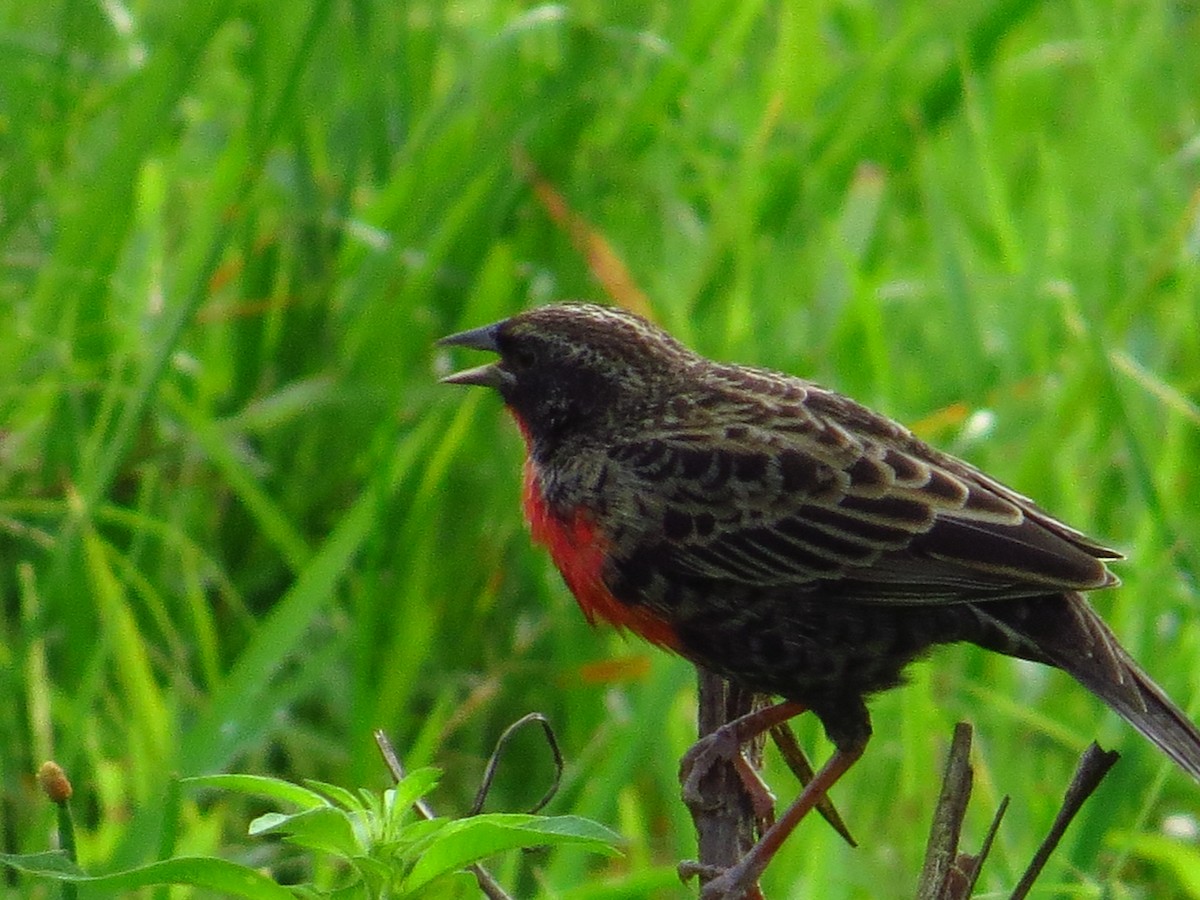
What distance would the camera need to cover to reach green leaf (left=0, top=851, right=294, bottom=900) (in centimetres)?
223

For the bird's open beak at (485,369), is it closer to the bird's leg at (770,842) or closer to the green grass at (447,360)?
the green grass at (447,360)

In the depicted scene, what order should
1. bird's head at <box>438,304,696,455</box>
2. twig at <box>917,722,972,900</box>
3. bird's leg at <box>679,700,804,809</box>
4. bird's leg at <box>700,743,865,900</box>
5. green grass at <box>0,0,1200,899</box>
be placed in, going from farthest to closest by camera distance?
1. green grass at <box>0,0,1200,899</box>
2. bird's head at <box>438,304,696,455</box>
3. bird's leg at <box>679,700,804,809</box>
4. bird's leg at <box>700,743,865,900</box>
5. twig at <box>917,722,972,900</box>

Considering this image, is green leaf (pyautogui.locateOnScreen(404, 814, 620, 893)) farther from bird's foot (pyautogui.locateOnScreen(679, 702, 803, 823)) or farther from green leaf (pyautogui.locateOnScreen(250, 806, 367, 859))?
bird's foot (pyautogui.locateOnScreen(679, 702, 803, 823))

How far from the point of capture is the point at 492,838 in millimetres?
2309

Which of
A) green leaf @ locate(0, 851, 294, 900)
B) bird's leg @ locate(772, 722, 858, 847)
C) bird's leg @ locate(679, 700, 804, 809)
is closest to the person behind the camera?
green leaf @ locate(0, 851, 294, 900)

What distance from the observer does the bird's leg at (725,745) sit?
3.35m

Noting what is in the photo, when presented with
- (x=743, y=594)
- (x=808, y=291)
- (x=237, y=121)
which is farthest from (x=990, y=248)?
(x=743, y=594)

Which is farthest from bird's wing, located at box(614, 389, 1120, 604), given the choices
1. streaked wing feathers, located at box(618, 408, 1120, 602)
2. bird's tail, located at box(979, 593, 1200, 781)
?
bird's tail, located at box(979, 593, 1200, 781)

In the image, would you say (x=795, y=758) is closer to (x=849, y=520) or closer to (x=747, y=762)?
(x=747, y=762)

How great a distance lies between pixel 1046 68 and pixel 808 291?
256 centimetres

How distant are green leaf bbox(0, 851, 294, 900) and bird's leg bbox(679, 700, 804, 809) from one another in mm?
1078

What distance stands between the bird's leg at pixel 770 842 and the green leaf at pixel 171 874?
0.96 metres

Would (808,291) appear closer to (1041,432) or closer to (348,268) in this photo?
(1041,432)

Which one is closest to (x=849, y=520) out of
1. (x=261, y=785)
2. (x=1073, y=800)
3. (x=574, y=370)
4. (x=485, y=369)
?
(x=574, y=370)
